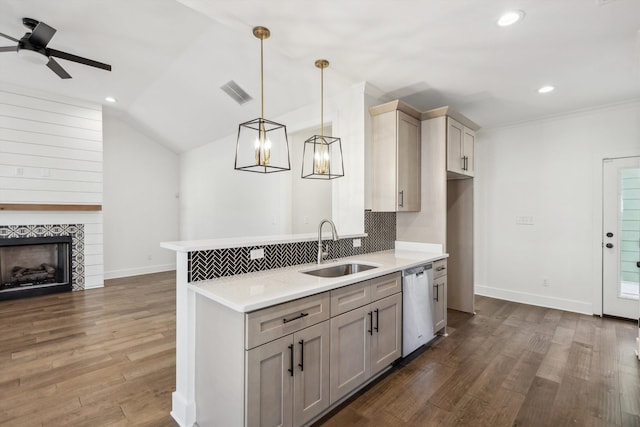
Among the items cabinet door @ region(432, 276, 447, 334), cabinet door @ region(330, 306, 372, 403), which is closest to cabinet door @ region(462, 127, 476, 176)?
cabinet door @ region(432, 276, 447, 334)

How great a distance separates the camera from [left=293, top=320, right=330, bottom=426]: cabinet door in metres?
1.75

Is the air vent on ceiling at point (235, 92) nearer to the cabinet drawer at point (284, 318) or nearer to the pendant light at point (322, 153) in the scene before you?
the pendant light at point (322, 153)

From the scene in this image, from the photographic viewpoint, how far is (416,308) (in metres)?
2.77

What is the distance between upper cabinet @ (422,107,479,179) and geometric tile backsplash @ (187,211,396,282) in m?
1.01

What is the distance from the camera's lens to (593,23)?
7.18ft

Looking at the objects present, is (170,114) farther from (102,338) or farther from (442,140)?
(442,140)

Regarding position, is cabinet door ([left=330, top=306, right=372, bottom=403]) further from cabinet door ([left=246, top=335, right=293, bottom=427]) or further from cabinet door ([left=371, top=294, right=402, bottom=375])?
cabinet door ([left=246, top=335, right=293, bottom=427])

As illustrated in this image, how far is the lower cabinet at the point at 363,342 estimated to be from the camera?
79.2 inches

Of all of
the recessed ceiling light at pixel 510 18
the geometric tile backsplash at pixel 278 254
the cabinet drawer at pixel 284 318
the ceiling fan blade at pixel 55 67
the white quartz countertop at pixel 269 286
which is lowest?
the cabinet drawer at pixel 284 318

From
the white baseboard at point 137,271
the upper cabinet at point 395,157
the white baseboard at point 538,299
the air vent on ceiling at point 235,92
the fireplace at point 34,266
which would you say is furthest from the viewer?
the white baseboard at point 137,271

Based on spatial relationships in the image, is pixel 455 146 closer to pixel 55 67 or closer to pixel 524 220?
pixel 524 220

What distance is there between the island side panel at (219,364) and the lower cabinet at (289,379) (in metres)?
0.07

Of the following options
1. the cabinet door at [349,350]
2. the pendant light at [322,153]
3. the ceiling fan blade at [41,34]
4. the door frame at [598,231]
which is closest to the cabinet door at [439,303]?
the cabinet door at [349,350]

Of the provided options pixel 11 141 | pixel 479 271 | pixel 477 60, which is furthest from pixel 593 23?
pixel 11 141
